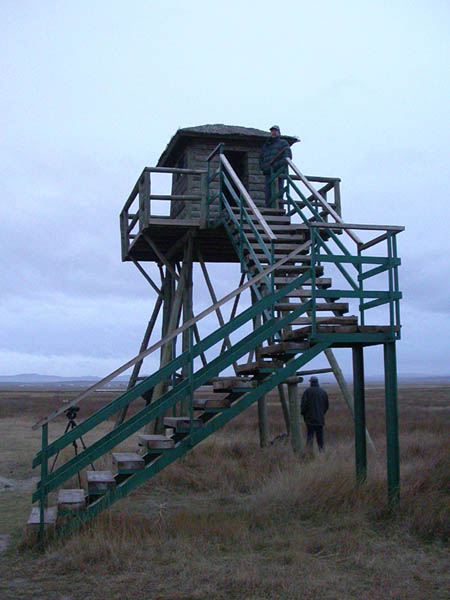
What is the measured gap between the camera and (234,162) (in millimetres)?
17000

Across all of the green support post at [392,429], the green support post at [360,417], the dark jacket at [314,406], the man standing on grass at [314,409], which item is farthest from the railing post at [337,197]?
the green support post at [392,429]

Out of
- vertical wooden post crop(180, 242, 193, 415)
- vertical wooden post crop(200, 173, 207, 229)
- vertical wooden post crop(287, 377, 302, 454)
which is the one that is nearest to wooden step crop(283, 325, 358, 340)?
vertical wooden post crop(287, 377, 302, 454)

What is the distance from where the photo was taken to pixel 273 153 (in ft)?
46.0

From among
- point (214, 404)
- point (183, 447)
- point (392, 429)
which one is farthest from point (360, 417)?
point (183, 447)

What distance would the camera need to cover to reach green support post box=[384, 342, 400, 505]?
352 inches

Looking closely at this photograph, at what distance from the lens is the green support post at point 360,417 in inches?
392

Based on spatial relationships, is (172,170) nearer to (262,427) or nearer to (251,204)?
(251,204)

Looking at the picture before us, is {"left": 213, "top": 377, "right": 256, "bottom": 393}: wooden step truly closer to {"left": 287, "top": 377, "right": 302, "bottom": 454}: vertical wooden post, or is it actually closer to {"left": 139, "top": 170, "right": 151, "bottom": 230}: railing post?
{"left": 287, "top": 377, "right": 302, "bottom": 454}: vertical wooden post

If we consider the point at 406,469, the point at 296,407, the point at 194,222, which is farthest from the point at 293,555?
the point at 194,222

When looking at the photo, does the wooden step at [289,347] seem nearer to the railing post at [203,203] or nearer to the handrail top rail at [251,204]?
the handrail top rail at [251,204]

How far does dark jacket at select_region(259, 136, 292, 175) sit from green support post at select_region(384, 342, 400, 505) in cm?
564

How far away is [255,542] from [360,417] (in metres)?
3.31

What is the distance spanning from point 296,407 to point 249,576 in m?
7.70

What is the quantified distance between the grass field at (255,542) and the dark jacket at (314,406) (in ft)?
8.68
